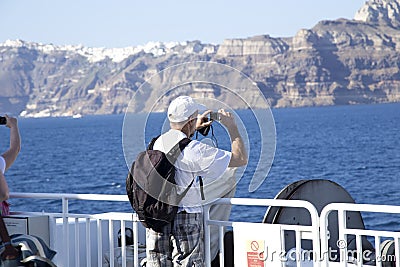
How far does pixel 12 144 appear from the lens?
5434 millimetres

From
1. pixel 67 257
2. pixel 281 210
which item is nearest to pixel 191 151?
pixel 281 210

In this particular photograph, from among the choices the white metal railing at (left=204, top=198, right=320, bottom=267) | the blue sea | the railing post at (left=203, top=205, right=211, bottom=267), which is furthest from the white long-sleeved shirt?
the blue sea

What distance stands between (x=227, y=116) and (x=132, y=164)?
68 centimetres

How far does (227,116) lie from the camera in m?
4.96

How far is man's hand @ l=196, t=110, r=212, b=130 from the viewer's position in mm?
5008

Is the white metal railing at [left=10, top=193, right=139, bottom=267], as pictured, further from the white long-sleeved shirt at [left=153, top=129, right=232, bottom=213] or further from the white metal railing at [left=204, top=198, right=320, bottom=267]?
the white long-sleeved shirt at [left=153, top=129, right=232, bottom=213]

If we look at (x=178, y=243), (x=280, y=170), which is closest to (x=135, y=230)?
(x=178, y=243)

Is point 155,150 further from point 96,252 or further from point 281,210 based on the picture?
point 96,252

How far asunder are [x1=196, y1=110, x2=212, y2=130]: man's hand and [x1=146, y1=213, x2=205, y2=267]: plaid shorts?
0.58 meters

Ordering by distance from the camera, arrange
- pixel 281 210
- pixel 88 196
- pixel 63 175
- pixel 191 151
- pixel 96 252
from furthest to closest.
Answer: pixel 63 175 < pixel 96 252 < pixel 88 196 < pixel 281 210 < pixel 191 151

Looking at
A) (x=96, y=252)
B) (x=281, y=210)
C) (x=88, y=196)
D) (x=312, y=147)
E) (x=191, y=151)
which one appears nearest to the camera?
(x=191, y=151)

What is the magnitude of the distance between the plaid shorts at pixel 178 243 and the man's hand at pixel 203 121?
1.89ft

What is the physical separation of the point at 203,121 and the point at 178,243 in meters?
0.80

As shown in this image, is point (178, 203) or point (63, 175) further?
point (63, 175)
